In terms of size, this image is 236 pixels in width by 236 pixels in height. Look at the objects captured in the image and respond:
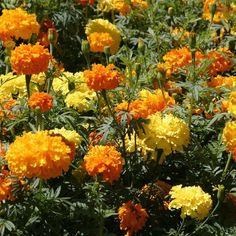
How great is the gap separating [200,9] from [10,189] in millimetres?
2479

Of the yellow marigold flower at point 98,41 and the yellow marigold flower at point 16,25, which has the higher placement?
Result: the yellow marigold flower at point 16,25

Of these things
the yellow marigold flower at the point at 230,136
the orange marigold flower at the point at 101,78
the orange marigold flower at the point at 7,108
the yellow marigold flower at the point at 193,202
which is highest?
the orange marigold flower at the point at 101,78

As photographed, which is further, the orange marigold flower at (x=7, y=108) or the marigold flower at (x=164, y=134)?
the orange marigold flower at (x=7, y=108)

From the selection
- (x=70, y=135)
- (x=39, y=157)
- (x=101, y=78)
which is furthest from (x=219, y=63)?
(x=39, y=157)

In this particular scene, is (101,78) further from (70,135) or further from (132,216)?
(132,216)

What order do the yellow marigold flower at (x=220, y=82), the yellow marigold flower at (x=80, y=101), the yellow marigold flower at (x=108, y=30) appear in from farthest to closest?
1. the yellow marigold flower at (x=108, y=30)
2. the yellow marigold flower at (x=220, y=82)
3. the yellow marigold flower at (x=80, y=101)

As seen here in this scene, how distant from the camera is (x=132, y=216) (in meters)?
2.32

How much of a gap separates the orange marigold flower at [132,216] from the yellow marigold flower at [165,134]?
24 centimetres

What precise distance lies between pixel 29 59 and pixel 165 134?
0.58m

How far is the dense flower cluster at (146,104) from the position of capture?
2525 millimetres

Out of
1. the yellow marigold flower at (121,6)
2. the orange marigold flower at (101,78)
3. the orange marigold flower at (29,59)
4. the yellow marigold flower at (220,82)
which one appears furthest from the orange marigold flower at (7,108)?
the yellow marigold flower at (121,6)

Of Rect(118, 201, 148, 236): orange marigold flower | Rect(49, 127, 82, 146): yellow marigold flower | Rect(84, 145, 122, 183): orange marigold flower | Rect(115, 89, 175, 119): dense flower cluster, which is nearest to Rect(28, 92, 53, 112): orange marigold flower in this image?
Rect(49, 127, 82, 146): yellow marigold flower

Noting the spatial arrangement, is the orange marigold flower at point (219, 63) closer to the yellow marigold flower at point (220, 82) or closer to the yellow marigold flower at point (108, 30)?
the yellow marigold flower at point (220, 82)

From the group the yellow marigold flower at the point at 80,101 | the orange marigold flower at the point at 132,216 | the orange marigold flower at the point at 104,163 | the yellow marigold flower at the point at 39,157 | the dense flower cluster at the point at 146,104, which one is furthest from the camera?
the yellow marigold flower at the point at 80,101
